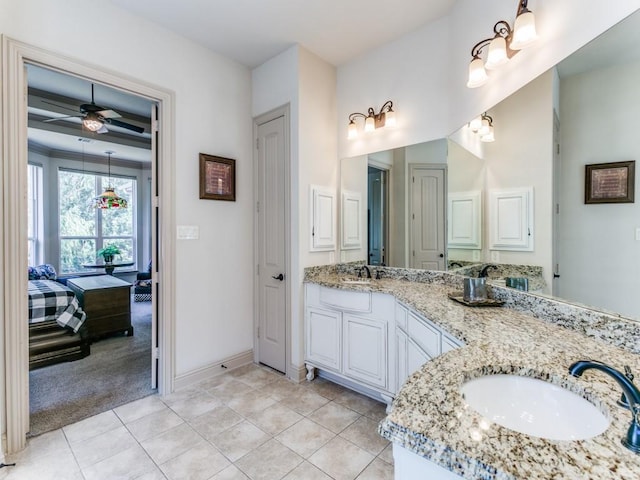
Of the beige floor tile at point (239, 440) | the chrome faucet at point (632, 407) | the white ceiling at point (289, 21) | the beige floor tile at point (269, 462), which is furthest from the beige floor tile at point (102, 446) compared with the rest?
the white ceiling at point (289, 21)

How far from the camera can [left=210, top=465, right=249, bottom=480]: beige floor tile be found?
1.67m

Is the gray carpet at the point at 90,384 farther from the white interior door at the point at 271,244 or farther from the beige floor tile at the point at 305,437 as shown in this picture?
the beige floor tile at the point at 305,437

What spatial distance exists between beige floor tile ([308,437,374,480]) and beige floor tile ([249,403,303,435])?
1.12ft

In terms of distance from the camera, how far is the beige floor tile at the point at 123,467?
1.69m

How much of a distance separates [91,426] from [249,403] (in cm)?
102

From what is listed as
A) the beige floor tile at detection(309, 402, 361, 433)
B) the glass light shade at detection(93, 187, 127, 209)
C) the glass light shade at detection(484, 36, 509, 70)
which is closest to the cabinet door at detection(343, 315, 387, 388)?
the beige floor tile at detection(309, 402, 361, 433)

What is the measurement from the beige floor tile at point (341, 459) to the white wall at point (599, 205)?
53.6 inches

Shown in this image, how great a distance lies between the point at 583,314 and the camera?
1.33 m

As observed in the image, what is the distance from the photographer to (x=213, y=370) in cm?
287

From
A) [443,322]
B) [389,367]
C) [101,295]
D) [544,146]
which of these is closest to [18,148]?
[101,295]

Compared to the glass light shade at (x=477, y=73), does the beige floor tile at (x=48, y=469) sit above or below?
below

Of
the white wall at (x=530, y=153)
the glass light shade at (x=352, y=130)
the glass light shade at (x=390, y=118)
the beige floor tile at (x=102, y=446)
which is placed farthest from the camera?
the glass light shade at (x=352, y=130)

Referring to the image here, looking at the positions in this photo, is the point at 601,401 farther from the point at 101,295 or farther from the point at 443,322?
the point at 101,295

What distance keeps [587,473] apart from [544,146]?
1411 mm
